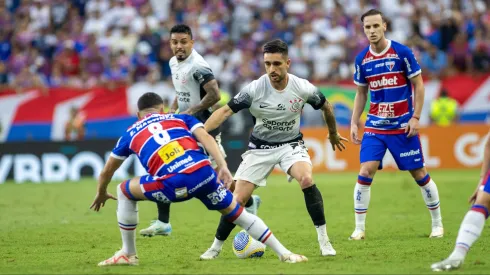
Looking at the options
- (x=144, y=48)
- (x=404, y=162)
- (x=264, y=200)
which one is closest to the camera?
(x=404, y=162)

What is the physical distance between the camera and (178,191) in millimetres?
8336

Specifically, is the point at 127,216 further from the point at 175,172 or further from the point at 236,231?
the point at 236,231

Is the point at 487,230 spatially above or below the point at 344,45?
below

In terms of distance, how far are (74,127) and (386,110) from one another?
14.9 meters

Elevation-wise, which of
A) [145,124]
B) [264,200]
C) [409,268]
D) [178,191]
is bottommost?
[264,200]

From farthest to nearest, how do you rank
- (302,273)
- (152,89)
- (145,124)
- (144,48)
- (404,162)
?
(144,48) < (152,89) < (404,162) < (145,124) < (302,273)

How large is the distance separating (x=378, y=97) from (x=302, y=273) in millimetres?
3974

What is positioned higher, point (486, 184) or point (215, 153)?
point (215, 153)

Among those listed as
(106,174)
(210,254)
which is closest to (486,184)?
(210,254)

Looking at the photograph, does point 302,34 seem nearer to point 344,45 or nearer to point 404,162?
point 344,45

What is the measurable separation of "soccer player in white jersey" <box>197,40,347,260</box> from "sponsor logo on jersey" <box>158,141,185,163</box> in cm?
98

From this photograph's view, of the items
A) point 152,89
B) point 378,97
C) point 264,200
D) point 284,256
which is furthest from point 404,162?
point 152,89

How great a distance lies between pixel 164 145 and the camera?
838 centimetres

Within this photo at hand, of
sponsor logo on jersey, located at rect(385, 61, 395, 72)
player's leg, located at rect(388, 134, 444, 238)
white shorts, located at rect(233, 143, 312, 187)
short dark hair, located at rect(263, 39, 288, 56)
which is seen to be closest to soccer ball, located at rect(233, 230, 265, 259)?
white shorts, located at rect(233, 143, 312, 187)
